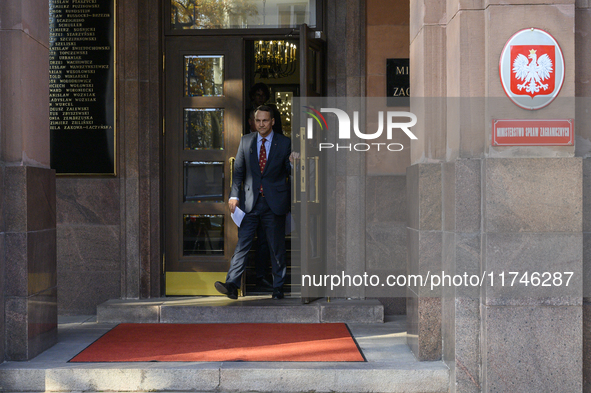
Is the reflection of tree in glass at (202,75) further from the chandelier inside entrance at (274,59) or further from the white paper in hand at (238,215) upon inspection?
the chandelier inside entrance at (274,59)

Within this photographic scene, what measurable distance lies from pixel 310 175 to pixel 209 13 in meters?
2.15

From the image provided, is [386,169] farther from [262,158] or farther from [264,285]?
[264,285]

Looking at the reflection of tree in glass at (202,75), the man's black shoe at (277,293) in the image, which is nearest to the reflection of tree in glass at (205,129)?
the reflection of tree in glass at (202,75)

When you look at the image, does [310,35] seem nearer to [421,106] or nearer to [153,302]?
[421,106]

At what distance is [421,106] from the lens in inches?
169

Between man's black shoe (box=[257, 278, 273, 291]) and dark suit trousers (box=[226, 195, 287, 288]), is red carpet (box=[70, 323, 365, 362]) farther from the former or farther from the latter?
man's black shoe (box=[257, 278, 273, 291])

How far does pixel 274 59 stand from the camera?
429 inches

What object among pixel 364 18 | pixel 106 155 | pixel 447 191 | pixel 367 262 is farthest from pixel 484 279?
pixel 106 155

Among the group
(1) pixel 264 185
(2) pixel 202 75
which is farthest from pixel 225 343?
(2) pixel 202 75

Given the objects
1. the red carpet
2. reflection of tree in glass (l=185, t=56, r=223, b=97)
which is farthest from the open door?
reflection of tree in glass (l=185, t=56, r=223, b=97)

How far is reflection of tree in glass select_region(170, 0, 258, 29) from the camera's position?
6363 millimetres

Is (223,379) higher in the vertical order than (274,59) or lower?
lower

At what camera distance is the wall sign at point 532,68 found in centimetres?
369

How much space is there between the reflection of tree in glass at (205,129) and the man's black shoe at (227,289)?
159 centimetres
